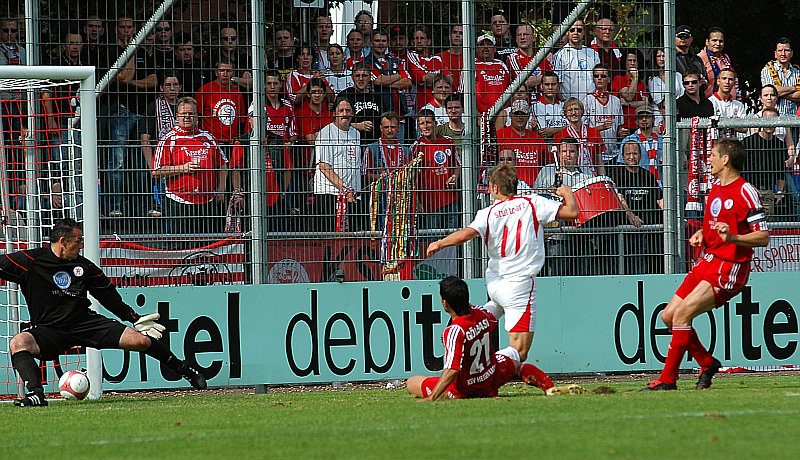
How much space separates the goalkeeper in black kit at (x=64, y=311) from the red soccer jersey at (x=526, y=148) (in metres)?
4.23

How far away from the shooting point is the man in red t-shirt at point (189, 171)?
43.1 feet

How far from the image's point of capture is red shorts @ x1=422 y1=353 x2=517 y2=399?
10.4 metres

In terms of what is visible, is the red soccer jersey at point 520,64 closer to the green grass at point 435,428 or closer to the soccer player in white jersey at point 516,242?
the soccer player in white jersey at point 516,242

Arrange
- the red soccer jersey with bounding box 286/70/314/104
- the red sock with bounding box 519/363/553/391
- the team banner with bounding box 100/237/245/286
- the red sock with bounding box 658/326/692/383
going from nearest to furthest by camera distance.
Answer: the red sock with bounding box 519/363/553/391, the red sock with bounding box 658/326/692/383, the team banner with bounding box 100/237/245/286, the red soccer jersey with bounding box 286/70/314/104

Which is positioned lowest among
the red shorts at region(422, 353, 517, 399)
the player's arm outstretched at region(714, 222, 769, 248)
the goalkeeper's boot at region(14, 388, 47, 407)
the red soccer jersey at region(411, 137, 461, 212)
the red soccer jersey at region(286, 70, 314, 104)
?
the goalkeeper's boot at region(14, 388, 47, 407)

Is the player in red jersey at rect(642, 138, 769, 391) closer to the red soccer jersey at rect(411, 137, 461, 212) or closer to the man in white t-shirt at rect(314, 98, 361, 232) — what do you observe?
the red soccer jersey at rect(411, 137, 461, 212)

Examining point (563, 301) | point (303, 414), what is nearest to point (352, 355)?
point (563, 301)

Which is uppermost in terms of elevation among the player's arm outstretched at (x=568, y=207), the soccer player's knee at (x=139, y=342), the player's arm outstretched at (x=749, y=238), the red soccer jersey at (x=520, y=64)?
the red soccer jersey at (x=520, y=64)

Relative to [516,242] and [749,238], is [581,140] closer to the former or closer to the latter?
[516,242]

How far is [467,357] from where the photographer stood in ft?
33.2

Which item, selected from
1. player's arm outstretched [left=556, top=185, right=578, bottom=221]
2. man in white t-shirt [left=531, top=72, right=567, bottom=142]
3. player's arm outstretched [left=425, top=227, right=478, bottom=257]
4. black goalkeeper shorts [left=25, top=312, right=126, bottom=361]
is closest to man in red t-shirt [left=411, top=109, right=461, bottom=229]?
man in white t-shirt [left=531, top=72, right=567, bottom=142]

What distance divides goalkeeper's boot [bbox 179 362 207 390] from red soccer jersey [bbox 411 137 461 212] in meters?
3.11

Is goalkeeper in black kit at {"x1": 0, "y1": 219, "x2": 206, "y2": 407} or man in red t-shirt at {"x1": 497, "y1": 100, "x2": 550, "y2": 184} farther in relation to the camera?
man in red t-shirt at {"x1": 497, "y1": 100, "x2": 550, "y2": 184}

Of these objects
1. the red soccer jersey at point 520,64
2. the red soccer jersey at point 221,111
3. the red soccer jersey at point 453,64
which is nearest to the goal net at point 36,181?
the red soccer jersey at point 221,111
